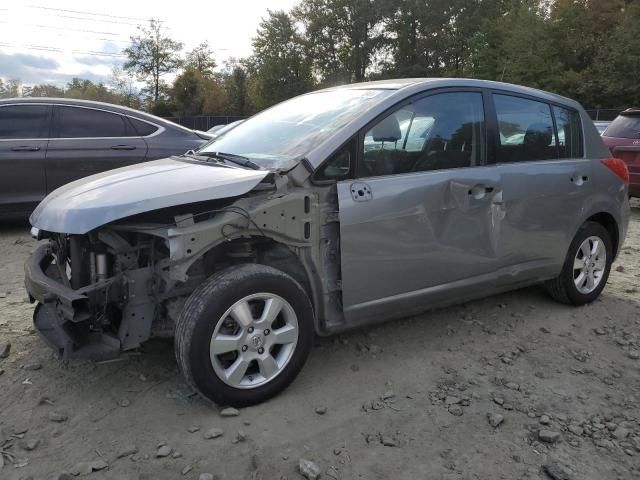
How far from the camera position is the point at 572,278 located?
4.42 meters

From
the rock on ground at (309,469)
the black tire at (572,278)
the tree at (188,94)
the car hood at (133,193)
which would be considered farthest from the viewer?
the tree at (188,94)

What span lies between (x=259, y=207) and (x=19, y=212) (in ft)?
15.1

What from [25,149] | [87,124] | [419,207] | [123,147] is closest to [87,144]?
[87,124]

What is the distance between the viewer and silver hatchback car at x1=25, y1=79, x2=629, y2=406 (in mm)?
2750

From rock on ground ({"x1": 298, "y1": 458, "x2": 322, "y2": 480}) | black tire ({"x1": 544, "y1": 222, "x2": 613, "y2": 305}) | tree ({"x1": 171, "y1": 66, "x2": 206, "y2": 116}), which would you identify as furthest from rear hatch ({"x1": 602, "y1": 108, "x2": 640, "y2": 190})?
tree ({"x1": 171, "y1": 66, "x2": 206, "y2": 116})

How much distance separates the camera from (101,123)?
6605 mm

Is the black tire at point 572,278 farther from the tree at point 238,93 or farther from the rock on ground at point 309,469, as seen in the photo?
the tree at point 238,93

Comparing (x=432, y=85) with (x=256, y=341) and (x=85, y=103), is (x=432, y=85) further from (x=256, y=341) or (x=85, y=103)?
(x=85, y=103)

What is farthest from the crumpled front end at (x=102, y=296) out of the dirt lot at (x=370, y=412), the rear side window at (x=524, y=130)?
the rear side window at (x=524, y=130)

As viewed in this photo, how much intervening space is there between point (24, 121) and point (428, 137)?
496 cm

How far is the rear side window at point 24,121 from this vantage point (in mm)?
6227

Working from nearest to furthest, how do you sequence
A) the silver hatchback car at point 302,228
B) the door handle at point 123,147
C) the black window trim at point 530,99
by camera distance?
the silver hatchback car at point 302,228
the black window trim at point 530,99
the door handle at point 123,147

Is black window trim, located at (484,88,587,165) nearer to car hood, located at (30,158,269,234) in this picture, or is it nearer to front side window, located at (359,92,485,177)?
front side window, located at (359,92,485,177)

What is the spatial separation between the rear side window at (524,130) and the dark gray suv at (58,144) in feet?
14.0
